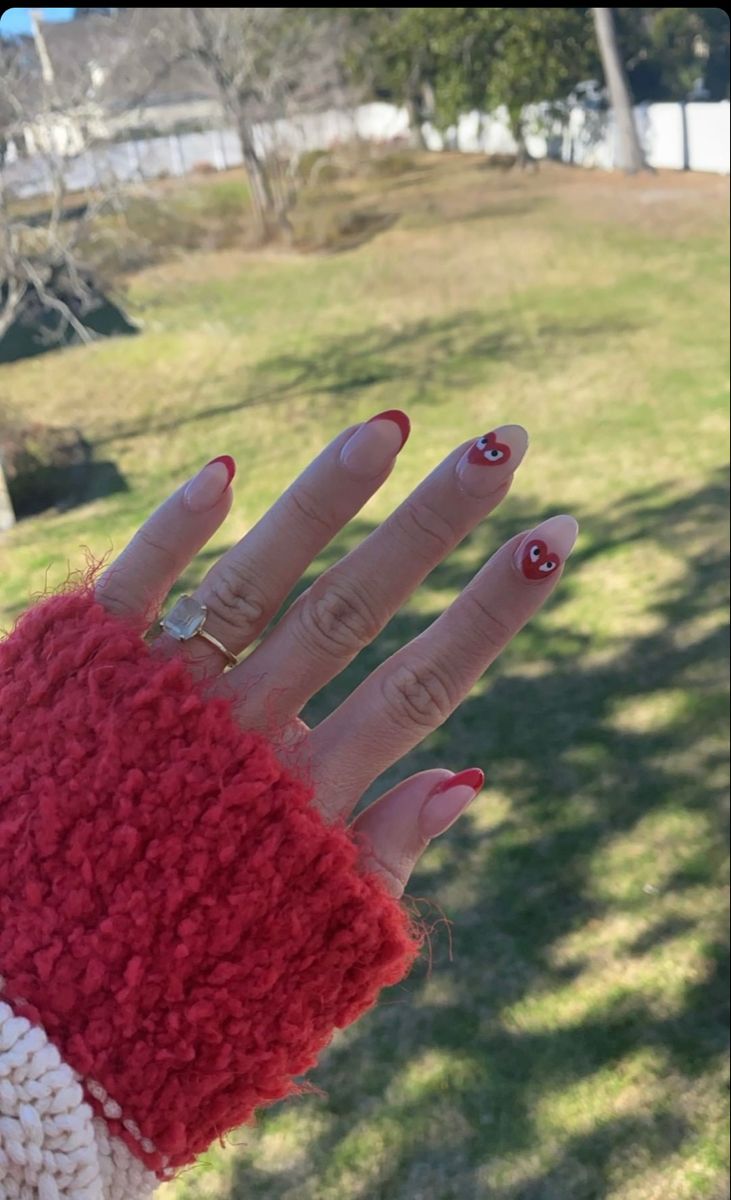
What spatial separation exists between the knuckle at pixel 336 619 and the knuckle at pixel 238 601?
0.05m

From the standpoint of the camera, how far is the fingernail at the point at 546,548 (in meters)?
0.92

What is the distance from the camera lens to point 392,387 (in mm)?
7277

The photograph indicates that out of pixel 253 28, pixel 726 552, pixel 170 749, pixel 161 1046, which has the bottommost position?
pixel 726 552

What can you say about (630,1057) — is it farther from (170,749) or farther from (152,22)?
(152,22)

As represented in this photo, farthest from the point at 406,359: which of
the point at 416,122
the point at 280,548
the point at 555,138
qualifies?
the point at 416,122

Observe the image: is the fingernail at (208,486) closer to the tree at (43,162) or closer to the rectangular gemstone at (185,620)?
the rectangular gemstone at (185,620)

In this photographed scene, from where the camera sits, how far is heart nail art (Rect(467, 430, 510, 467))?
94 cm

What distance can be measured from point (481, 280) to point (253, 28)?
14.5 feet

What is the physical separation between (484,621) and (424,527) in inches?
4.3

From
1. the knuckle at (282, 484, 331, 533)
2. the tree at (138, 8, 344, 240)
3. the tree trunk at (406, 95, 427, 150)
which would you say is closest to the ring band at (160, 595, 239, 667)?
the knuckle at (282, 484, 331, 533)

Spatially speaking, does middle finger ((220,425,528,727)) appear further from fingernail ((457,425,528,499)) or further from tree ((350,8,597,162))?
tree ((350,8,597,162))

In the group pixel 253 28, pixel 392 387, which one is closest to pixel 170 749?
pixel 392 387

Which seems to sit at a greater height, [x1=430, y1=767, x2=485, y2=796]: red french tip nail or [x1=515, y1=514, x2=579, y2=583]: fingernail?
[x1=515, y1=514, x2=579, y2=583]: fingernail

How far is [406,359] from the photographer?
25.8 feet
